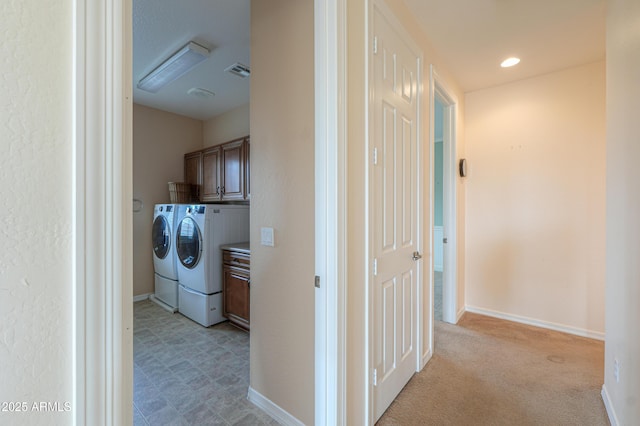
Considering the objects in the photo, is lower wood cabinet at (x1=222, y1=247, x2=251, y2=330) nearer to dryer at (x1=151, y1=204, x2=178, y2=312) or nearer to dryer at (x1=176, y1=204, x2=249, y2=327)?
dryer at (x1=176, y1=204, x2=249, y2=327)

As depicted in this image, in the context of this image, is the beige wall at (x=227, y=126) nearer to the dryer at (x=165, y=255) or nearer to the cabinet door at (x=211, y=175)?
the cabinet door at (x=211, y=175)

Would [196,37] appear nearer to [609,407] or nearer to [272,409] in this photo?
[272,409]

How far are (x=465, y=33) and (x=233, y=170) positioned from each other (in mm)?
2663

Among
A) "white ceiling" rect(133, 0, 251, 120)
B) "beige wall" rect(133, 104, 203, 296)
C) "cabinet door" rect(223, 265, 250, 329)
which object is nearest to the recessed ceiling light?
"white ceiling" rect(133, 0, 251, 120)

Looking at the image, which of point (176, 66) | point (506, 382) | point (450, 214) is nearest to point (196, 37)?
point (176, 66)

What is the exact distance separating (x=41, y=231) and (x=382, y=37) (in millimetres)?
1700

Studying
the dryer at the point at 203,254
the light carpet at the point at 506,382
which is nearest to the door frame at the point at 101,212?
the light carpet at the point at 506,382

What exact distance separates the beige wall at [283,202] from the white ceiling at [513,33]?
3.18ft

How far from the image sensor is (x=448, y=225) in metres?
2.96

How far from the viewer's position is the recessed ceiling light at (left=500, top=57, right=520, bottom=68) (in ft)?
8.27

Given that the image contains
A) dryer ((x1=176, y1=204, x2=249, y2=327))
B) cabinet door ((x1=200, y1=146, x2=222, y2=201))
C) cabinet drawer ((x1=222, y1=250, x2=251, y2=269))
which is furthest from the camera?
cabinet door ((x1=200, y1=146, x2=222, y2=201))

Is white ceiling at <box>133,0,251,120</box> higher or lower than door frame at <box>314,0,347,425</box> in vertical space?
higher

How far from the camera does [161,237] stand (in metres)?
3.53

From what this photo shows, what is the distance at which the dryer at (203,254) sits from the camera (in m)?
2.90
